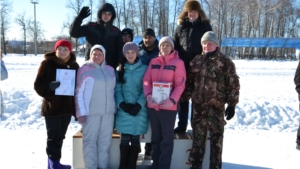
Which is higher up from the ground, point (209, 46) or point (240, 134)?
point (209, 46)

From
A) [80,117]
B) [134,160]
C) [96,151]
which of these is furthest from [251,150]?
[80,117]

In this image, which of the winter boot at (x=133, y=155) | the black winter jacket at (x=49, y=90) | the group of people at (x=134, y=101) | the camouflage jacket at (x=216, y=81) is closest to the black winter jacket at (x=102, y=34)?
the group of people at (x=134, y=101)

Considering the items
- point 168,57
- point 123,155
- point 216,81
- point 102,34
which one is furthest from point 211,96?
point 102,34

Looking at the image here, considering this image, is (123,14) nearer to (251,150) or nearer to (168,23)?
(168,23)

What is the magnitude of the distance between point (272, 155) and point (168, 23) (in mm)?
41657

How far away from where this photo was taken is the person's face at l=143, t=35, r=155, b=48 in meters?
3.80

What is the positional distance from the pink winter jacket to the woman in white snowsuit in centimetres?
45

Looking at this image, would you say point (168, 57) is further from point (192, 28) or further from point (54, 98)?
point (54, 98)

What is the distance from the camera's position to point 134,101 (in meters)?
3.43

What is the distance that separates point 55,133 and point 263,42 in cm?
3425

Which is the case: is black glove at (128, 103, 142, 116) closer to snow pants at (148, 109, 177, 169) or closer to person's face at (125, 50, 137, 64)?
snow pants at (148, 109, 177, 169)

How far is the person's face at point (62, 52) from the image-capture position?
3.33 meters

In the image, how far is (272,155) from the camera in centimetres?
433

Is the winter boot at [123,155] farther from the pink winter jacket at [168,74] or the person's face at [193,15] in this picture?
the person's face at [193,15]
